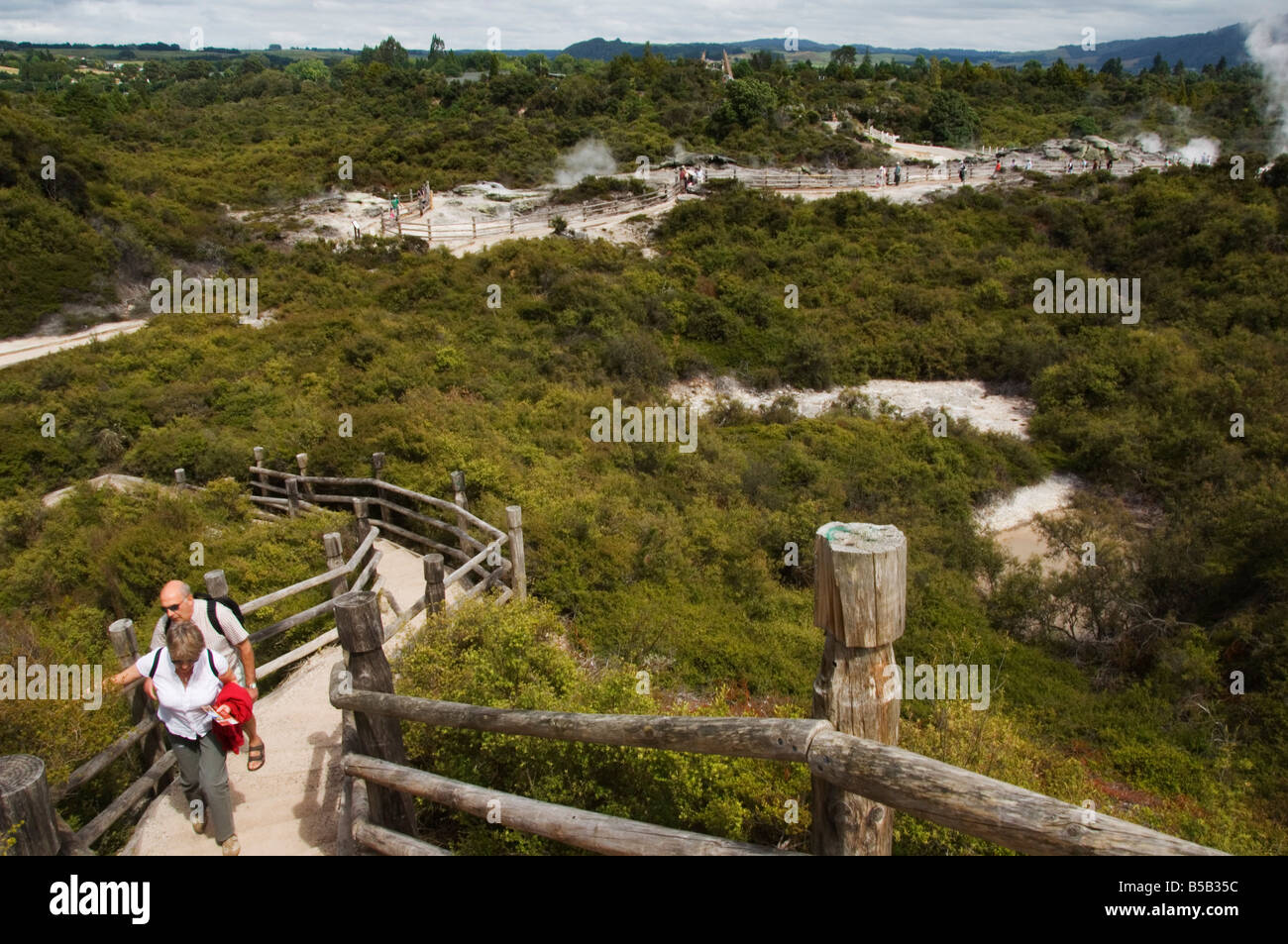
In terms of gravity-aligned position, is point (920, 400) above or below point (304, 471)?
above

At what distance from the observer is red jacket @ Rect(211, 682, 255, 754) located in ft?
13.9

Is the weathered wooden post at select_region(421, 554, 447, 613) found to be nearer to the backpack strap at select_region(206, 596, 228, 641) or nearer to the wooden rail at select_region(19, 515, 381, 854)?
the wooden rail at select_region(19, 515, 381, 854)

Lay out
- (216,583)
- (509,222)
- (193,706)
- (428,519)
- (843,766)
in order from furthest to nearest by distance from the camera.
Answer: (509,222), (428,519), (216,583), (193,706), (843,766)

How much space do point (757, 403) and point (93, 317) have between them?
705 inches

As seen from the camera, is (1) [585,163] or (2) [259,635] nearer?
(2) [259,635]

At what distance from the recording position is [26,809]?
114 inches

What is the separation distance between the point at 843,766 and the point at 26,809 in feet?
9.37

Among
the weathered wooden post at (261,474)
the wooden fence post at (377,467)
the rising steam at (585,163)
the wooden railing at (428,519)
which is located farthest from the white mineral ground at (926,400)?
the rising steam at (585,163)

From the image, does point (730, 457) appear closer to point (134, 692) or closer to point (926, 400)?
point (926, 400)

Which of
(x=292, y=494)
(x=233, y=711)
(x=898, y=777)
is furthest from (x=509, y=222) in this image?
(x=898, y=777)

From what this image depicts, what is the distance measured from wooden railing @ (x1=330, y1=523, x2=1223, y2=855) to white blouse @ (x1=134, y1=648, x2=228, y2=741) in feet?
4.92

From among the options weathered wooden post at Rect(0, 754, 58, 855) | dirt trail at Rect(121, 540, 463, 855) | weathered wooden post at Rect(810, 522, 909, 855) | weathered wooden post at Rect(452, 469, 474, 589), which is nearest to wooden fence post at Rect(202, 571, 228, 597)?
dirt trail at Rect(121, 540, 463, 855)

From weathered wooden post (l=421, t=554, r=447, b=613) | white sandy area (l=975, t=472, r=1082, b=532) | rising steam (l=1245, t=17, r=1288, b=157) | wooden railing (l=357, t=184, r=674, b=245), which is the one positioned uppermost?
rising steam (l=1245, t=17, r=1288, b=157)
